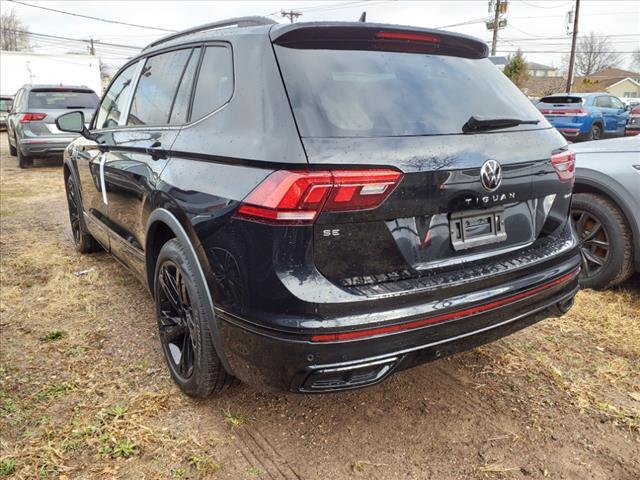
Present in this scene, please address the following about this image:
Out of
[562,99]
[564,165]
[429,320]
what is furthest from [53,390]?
[562,99]

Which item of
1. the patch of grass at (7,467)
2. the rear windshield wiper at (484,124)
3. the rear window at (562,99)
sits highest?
the rear windshield wiper at (484,124)

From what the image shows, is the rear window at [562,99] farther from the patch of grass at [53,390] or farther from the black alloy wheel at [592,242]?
the patch of grass at [53,390]

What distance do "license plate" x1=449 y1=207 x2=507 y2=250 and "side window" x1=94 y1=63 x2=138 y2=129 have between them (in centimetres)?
252

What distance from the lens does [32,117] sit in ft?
33.8

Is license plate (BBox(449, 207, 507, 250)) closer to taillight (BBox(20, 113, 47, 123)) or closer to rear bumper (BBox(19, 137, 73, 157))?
rear bumper (BBox(19, 137, 73, 157))

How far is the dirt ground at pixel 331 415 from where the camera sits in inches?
85.3

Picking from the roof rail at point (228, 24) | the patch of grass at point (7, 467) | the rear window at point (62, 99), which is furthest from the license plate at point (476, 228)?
the rear window at point (62, 99)

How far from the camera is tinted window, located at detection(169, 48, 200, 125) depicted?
2.56 m

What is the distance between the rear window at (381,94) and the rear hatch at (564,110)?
1366cm

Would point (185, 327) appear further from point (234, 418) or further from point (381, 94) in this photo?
point (381, 94)

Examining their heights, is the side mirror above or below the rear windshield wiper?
below

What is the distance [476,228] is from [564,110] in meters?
14.7

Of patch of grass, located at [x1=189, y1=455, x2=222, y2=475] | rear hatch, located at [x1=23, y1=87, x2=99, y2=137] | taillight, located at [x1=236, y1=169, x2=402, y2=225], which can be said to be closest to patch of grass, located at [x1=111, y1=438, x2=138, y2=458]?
patch of grass, located at [x1=189, y1=455, x2=222, y2=475]

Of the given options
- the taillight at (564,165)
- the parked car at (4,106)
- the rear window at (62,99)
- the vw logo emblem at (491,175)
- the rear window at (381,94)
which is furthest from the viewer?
the parked car at (4,106)
